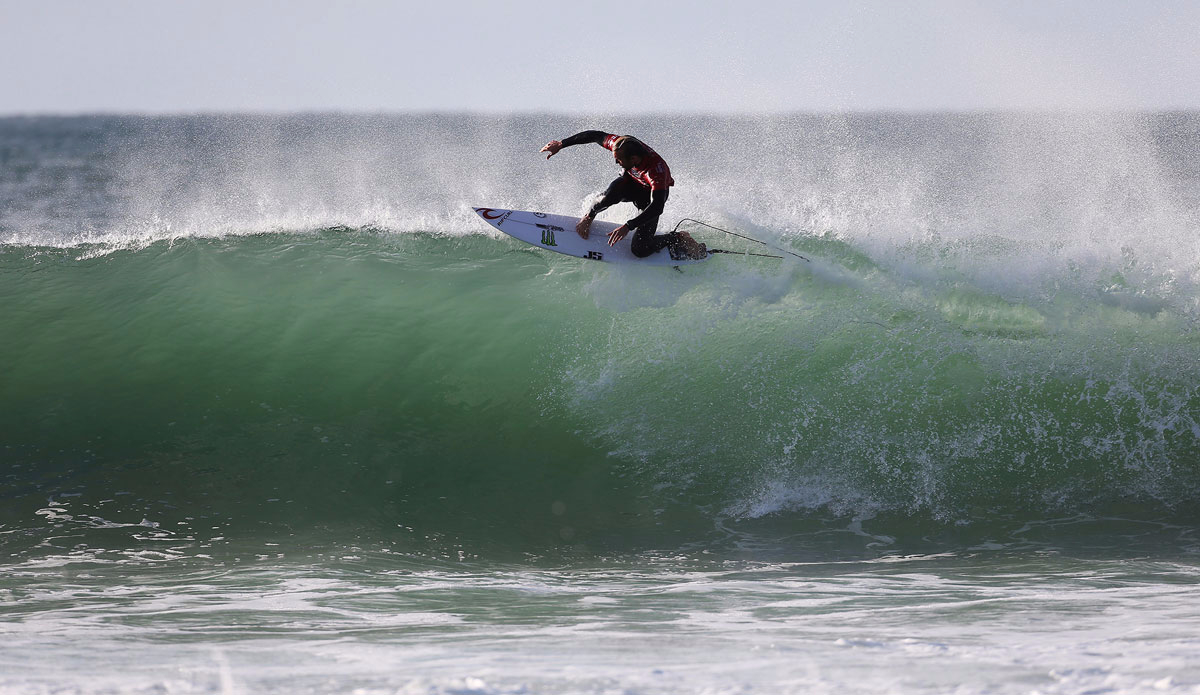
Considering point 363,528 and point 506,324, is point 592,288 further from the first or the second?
point 363,528

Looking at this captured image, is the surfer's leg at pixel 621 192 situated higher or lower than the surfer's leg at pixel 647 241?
higher

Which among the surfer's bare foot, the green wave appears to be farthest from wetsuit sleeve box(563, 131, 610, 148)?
the green wave

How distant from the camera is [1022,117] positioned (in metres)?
43.5

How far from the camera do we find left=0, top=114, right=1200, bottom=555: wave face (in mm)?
5996

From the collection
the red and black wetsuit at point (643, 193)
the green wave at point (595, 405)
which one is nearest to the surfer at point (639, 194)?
the red and black wetsuit at point (643, 193)

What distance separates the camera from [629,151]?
22.2 ft

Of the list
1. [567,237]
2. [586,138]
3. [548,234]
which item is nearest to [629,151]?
[586,138]

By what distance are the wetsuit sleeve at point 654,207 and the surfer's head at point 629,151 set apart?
0.27m

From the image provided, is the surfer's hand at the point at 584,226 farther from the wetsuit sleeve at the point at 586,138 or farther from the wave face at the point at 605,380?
the wetsuit sleeve at the point at 586,138

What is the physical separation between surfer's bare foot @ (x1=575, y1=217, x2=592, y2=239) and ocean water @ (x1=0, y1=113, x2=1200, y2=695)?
0.45m

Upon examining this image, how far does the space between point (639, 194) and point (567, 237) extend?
0.80 metres

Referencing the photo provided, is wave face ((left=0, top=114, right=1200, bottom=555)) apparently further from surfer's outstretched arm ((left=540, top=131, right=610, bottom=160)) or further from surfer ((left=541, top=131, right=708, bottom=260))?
surfer's outstretched arm ((left=540, top=131, right=610, bottom=160))

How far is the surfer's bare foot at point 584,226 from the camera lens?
7.44 meters

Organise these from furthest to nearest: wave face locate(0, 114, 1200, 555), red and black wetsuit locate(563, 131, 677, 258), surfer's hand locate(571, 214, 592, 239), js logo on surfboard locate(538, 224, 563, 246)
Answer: js logo on surfboard locate(538, 224, 563, 246), surfer's hand locate(571, 214, 592, 239), red and black wetsuit locate(563, 131, 677, 258), wave face locate(0, 114, 1200, 555)
